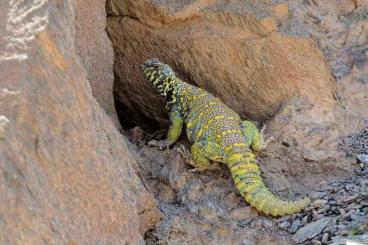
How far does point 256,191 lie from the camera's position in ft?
14.4

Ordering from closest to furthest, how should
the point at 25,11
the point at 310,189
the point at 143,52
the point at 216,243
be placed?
the point at 25,11 → the point at 216,243 → the point at 310,189 → the point at 143,52

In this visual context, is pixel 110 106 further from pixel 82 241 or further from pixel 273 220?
pixel 82 241

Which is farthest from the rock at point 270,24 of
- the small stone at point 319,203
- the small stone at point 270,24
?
the small stone at point 319,203

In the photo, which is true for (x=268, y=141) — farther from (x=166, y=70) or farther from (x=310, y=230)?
(x=166, y=70)

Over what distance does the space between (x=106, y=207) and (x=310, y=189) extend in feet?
5.71

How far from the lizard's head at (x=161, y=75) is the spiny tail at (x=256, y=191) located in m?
1.13

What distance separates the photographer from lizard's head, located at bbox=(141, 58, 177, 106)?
5461 mm

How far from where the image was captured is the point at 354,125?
5008 mm

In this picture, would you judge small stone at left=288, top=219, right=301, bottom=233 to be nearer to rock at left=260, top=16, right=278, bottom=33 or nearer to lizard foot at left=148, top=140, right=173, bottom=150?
lizard foot at left=148, top=140, right=173, bottom=150

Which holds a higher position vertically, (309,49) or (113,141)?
(113,141)

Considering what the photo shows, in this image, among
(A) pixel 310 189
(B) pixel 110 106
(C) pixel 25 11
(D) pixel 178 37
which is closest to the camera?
(C) pixel 25 11

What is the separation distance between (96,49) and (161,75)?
80cm

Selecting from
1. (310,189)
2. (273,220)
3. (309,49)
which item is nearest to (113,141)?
(273,220)

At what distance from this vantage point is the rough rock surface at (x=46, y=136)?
2939 mm
